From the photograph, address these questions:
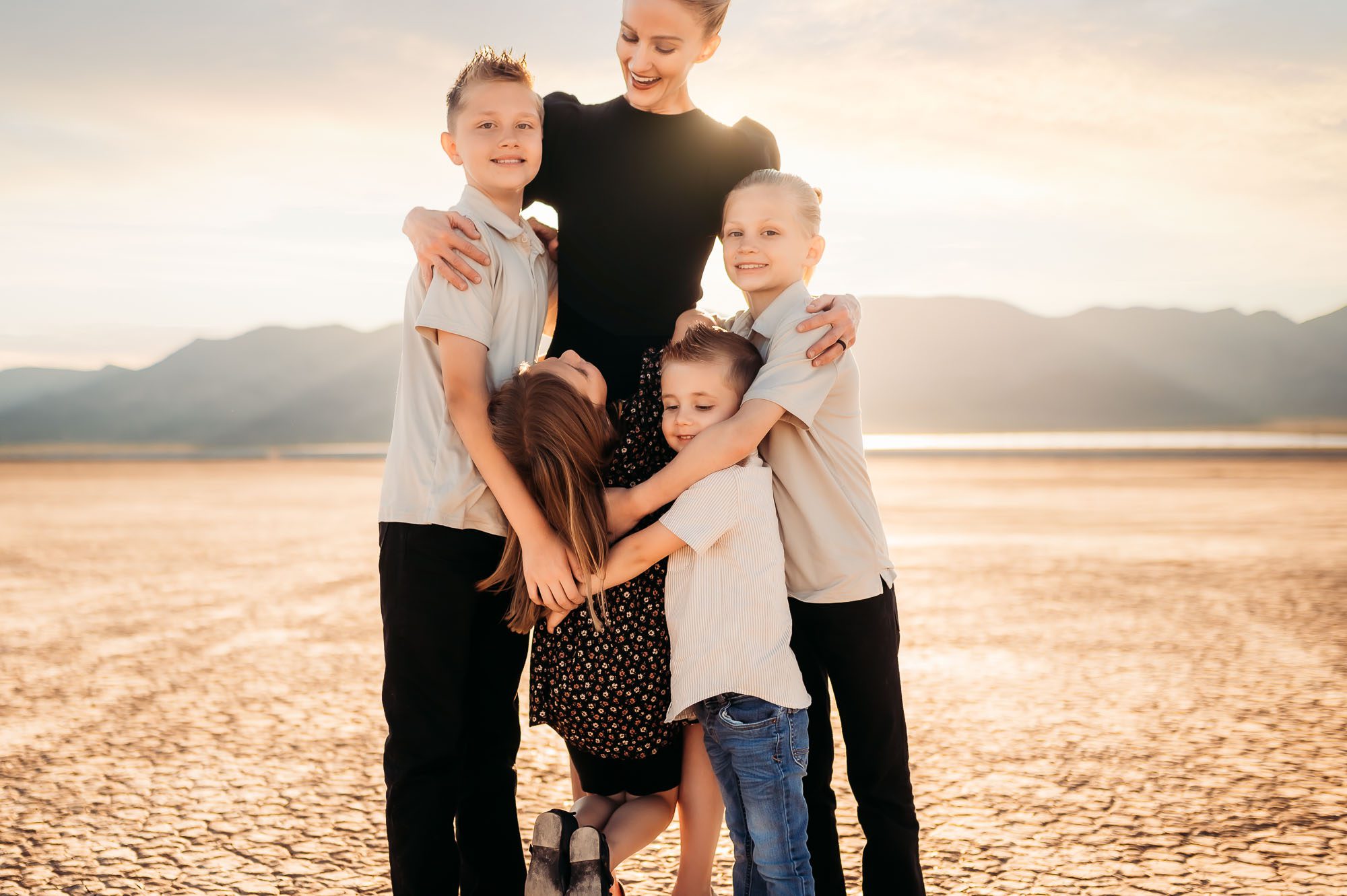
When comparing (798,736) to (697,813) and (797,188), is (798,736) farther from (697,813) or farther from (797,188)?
(797,188)

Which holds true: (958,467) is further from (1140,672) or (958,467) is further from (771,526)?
(771,526)

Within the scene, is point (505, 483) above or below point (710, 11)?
below

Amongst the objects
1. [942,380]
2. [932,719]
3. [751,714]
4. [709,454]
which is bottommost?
[932,719]

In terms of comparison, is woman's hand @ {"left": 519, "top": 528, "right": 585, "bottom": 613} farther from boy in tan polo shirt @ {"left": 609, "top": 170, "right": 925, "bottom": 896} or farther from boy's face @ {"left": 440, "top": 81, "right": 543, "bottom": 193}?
boy's face @ {"left": 440, "top": 81, "right": 543, "bottom": 193}

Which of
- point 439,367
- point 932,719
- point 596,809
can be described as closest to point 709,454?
point 439,367

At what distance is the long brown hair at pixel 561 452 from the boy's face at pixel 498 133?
1.73ft

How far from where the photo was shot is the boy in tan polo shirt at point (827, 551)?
90.7 inches

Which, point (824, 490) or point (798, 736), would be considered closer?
point (798, 736)

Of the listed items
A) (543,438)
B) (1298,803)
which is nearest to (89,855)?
(543,438)

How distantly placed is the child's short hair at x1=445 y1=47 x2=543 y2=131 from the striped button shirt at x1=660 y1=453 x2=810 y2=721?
43.2 inches

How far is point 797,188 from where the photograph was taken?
2389 millimetres

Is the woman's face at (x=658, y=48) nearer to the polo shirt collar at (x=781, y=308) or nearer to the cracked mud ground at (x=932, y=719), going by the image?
the polo shirt collar at (x=781, y=308)

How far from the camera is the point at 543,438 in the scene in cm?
218

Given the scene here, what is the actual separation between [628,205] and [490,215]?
0.37 m
